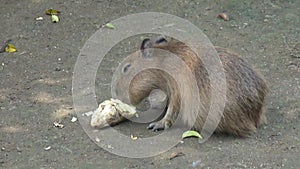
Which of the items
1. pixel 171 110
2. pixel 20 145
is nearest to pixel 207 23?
pixel 171 110

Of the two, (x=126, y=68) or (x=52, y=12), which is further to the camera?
(x=52, y=12)

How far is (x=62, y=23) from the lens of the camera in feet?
21.6

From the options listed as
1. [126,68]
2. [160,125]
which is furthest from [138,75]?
[160,125]

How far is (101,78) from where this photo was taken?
561 centimetres

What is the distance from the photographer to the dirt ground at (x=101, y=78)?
4375mm

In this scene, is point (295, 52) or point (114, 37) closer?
point (295, 52)

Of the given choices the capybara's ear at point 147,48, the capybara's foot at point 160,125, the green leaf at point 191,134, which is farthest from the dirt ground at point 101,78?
the capybara's ear at point 147,48

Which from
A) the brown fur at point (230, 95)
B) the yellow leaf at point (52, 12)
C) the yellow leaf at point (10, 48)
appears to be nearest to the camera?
the brown fur at point (230, 95)

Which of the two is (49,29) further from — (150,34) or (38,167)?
(38,167)

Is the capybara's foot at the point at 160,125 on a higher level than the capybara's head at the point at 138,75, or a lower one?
lower

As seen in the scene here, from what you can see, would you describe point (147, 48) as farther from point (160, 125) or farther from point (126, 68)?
point (160, 125)

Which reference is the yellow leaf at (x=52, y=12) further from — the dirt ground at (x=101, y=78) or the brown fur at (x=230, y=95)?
the brown fur at (x=230, y=95)

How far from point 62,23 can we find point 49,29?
6.6 inches

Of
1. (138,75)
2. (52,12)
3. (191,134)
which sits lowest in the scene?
(191,134)
